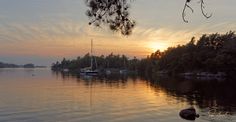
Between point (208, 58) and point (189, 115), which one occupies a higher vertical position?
point (208, 58)

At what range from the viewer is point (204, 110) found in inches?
1879

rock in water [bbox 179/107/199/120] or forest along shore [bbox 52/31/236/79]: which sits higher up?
forest along shore [bbox 52/31/236/79]

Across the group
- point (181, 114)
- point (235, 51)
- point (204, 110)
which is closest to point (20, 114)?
point (181, 114)

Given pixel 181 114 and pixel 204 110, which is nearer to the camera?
pixel 181 114

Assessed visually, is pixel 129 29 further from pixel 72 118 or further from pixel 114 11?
pixel 72 118

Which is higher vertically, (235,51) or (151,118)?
(235,51)

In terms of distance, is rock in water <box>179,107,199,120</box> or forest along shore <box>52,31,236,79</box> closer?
rock in water <box>179,107,199,120</box>

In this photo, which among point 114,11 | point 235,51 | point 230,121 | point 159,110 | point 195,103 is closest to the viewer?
point 114,11

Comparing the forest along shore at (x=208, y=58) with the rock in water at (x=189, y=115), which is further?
the forest along shore at (x=208, y=58)

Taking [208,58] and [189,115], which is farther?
[208,58]

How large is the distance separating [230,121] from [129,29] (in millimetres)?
25659

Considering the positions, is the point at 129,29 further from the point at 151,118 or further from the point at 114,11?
the point at 151,118

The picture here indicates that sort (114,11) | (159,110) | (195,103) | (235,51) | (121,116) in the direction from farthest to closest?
(235,51)
(195,103)
(159,110)
(121,116)
(114,11)

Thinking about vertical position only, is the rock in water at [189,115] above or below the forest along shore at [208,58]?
below
